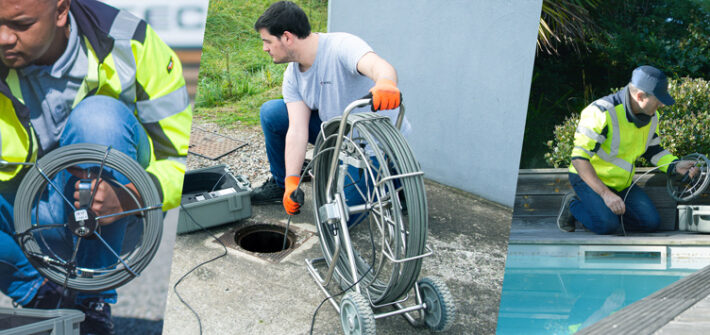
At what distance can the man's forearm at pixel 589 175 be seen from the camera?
2.04 m

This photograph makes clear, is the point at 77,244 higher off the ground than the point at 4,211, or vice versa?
the point at 4,211

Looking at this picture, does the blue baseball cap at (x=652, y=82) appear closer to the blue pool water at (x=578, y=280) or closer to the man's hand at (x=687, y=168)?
the man's hand at (x=687, y=168)

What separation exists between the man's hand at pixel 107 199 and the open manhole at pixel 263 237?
958 mm

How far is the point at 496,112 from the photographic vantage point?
339cm

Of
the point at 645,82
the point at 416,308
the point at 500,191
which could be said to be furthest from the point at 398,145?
the point at 500,191

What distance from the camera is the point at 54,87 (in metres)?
2.15

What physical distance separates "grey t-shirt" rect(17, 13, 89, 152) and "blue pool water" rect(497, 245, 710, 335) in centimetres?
201

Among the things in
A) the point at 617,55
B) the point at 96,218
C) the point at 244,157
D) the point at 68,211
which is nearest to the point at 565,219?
the point at 617,55

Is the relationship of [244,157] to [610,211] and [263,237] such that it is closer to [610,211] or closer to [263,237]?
[263,237]

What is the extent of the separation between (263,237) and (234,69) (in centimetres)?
196

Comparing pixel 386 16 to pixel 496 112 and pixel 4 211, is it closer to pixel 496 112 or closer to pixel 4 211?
pixel 496 112

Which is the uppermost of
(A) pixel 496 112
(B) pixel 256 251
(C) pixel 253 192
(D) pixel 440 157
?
(A) pixel 496 112

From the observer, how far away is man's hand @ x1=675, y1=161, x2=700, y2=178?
2014mm

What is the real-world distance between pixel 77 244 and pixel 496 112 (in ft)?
8.14
